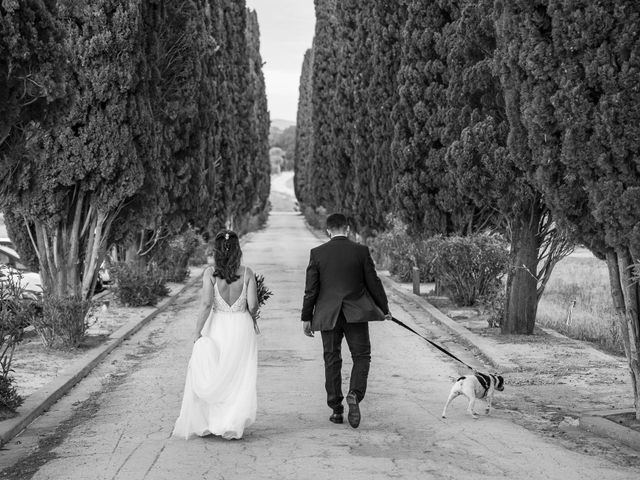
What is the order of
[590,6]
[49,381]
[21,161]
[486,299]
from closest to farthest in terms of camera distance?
1. [590,6]
2. [21,161]
3. [49,381]
4. [486,299]

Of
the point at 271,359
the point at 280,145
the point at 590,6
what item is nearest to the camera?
the point at 590,6

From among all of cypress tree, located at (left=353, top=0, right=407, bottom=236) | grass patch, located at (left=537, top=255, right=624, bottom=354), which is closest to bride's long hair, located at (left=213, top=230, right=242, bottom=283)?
grass patch, located at (left=537, top=255, right=624, bottom=354)

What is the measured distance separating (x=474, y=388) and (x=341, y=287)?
5.03 feet

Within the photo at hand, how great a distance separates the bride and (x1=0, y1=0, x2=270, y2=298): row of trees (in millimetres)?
2209

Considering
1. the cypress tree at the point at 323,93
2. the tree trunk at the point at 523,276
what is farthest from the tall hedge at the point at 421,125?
the cypress tree at the point at 323,93

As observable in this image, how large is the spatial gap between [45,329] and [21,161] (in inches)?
177

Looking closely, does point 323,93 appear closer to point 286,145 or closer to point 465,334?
point 465,334

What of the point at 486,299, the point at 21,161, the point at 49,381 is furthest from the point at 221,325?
the point at 486,299

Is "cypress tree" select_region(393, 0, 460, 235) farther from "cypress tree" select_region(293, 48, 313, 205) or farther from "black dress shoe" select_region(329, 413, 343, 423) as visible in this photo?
"cypress tree" select_region(293, 48, 313, 205)

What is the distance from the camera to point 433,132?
2042cm

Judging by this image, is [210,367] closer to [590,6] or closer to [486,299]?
[590,6]

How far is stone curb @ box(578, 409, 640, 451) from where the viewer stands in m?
7.98

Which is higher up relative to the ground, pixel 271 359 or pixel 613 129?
pixel 613 129

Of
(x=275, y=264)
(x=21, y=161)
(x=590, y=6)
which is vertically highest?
(x=590, y=6)
